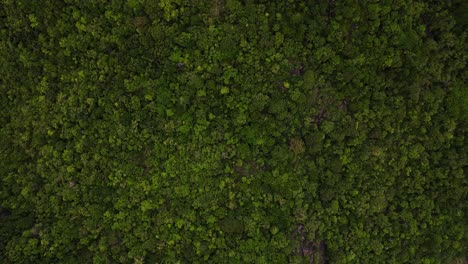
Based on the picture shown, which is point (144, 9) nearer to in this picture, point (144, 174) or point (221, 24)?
point (221, 24)

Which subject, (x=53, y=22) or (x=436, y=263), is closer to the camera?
(x=53, y=22)

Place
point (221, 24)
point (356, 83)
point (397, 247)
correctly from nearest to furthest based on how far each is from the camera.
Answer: point (221, 24)
point (356, 83)
point (397, 247)

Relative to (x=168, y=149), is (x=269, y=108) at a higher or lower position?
higher

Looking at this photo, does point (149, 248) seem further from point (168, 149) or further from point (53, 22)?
point (53, 22)

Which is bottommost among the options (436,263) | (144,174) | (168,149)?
(436,263)

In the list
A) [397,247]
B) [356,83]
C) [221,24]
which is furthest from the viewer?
[397,247]

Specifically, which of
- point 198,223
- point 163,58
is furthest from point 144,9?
point 198,223
